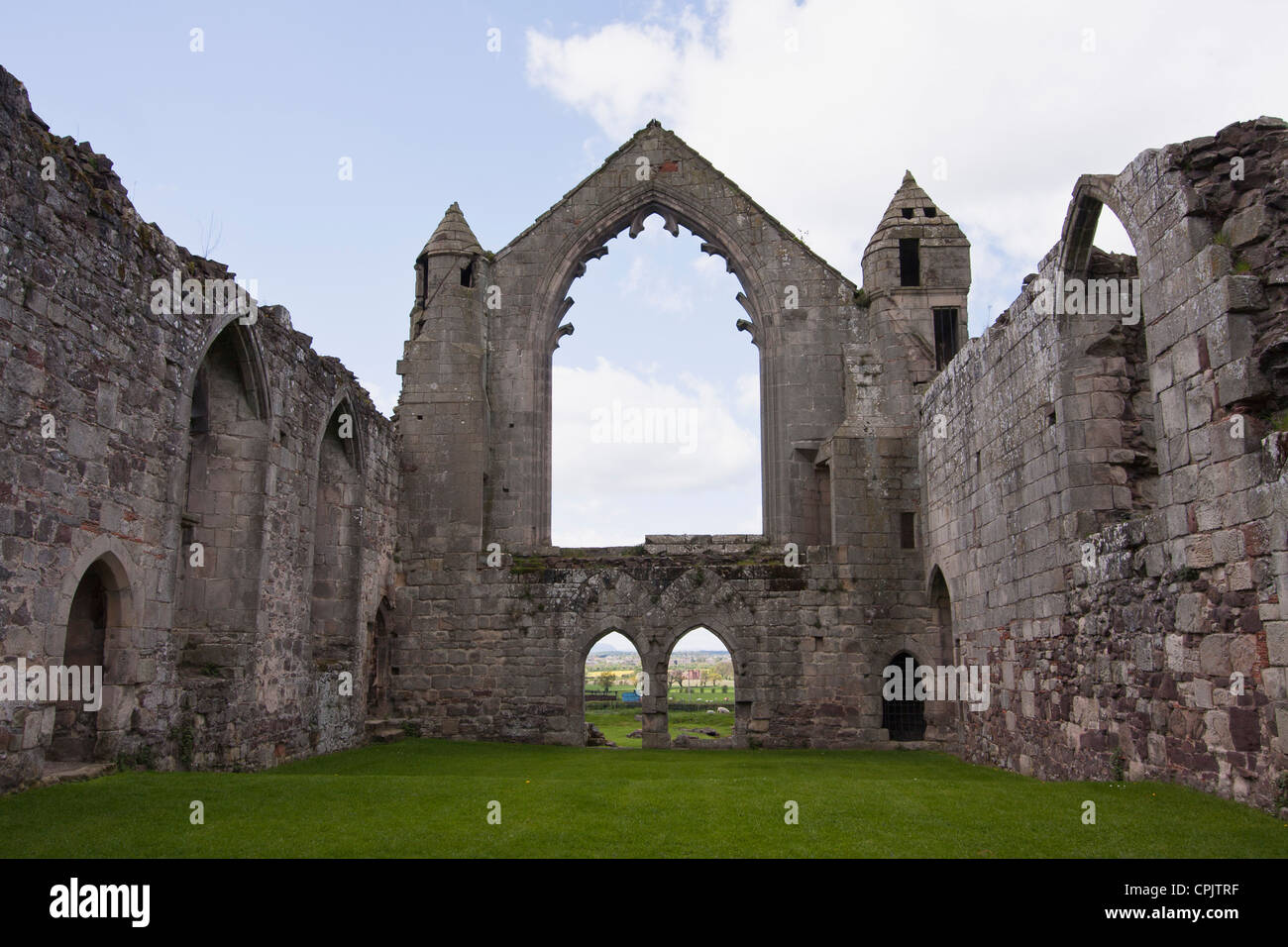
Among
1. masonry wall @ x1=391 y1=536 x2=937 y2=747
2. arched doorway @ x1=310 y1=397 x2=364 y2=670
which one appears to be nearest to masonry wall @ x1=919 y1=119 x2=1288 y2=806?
masonry wall @ x1=391 y1=536 x2=937 y2=747

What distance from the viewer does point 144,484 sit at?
9.82m

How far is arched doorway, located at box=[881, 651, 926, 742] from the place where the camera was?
16.6 metres

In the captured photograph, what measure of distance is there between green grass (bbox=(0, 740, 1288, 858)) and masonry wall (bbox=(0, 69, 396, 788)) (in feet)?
4.58

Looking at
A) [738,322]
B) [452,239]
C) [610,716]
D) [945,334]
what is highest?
[452,239]

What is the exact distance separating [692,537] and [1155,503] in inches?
354

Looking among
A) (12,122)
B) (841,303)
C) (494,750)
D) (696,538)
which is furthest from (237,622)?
(841,303)

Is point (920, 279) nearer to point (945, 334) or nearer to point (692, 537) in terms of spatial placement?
point (945, 334)

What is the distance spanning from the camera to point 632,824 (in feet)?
22.5

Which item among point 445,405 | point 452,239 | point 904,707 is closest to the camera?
point 904,707

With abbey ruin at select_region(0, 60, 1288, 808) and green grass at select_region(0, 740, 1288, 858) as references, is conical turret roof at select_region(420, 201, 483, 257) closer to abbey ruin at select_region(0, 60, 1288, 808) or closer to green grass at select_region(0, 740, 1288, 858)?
abbey ruin at select_region(0, 60, 1288, 808)

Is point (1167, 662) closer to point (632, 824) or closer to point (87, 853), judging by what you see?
point (632, 824)

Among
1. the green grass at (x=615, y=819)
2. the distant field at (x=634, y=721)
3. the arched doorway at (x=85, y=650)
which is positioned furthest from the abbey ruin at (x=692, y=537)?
the distant field at (x=634, y=721)

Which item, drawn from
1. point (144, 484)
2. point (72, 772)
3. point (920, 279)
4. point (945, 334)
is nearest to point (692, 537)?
point (945, 334)

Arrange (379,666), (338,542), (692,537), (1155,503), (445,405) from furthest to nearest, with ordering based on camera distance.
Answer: (445,405), (692,537), (379,666), (338,542), (1155,503)
